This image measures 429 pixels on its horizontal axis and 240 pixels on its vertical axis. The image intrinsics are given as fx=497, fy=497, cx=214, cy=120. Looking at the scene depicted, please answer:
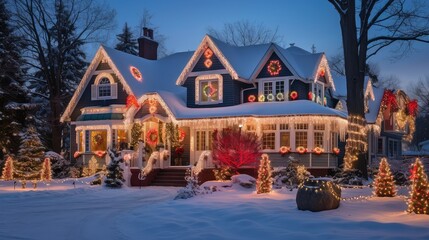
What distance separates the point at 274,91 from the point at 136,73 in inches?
391

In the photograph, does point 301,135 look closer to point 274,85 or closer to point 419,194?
point 274,85

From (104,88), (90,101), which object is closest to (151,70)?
(104,88)

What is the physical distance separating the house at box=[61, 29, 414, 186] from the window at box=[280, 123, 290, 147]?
0.18 feet

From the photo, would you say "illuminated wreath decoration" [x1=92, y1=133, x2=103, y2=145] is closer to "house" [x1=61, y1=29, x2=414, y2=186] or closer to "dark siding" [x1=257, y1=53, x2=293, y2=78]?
"house" [x1=61, y1=29, x2=414, y2=186]

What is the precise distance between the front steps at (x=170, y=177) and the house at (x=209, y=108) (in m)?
0.48

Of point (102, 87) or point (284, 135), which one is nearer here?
point (284, 135)

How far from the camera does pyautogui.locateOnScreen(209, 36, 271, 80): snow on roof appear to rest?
29.9m

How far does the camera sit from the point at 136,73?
110 feet

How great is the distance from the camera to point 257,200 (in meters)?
16.3

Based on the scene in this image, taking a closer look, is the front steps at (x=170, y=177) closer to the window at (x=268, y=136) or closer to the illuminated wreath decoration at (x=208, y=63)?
the window at (x=268, y=136)

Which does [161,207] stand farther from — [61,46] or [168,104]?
[61,46]

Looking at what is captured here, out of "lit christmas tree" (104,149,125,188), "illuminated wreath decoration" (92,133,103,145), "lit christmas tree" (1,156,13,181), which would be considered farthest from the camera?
"illuminated wreath decoration" (92,133,103,145)

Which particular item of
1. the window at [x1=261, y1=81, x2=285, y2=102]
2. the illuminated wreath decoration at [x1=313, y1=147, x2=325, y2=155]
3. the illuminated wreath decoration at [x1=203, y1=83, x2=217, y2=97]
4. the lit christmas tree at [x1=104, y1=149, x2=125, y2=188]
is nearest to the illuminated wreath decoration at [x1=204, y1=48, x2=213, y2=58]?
the illuminated wreath decoration at [x1=203, y1=83, x2=217, y2=97]

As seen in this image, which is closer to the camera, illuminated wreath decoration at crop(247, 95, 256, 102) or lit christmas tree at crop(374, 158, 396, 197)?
lit christmas tree at crop(374, 158, 396, 197)
